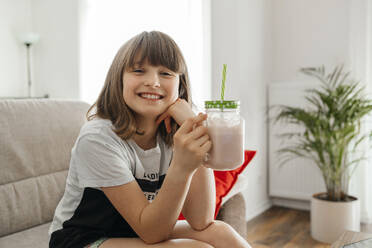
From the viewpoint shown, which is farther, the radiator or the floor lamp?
the floor lamp

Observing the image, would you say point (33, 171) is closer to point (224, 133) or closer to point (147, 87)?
point (147, 87)

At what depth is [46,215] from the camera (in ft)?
4.98

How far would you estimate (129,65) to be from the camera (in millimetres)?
1047

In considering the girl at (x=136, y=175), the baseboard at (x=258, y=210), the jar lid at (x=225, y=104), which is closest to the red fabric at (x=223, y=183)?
the girl at (x=136, y=175)


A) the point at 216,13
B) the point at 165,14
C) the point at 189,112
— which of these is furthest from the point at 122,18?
the point at 189,112

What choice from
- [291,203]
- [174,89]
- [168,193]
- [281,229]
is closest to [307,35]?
[291,203]

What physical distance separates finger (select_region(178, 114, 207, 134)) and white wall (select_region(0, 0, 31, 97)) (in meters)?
3.36

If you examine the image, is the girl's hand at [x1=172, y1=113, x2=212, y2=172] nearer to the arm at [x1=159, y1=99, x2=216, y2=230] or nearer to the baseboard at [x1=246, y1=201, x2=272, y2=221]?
the arm at [x1=159, y1=99, x2=216, y2=230]

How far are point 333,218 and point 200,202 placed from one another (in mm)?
A: 1657

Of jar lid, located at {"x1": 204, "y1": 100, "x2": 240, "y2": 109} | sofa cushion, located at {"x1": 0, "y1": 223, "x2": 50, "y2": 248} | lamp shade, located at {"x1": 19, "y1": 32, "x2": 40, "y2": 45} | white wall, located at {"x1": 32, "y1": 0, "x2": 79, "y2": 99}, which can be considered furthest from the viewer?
lamp shade, located at {"x1": 19, "y1": 32, "x2": 40, "y2": 45}

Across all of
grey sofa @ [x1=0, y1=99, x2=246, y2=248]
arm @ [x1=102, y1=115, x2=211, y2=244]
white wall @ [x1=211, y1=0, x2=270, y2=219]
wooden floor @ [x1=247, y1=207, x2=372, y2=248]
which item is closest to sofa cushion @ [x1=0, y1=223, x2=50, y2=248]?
grey sofa @ [x1=0, y1=99, x2=246, y2=248]

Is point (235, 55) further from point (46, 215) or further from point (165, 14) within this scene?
point (46, 215)

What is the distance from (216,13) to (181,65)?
1759mm

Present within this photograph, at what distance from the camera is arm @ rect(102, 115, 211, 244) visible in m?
0.82
